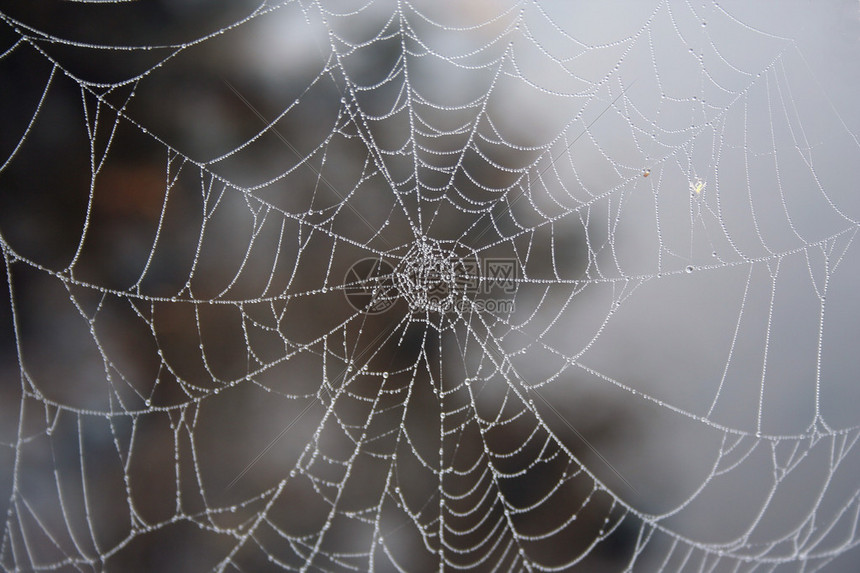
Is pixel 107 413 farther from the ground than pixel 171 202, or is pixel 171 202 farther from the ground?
pixel 171 202

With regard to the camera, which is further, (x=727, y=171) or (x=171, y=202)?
(x=727, y=171)

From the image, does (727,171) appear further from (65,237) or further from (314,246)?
(65,237)

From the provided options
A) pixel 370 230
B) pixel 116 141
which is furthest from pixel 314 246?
pixel 116 141

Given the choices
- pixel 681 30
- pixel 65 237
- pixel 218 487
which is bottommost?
pixel 218 487

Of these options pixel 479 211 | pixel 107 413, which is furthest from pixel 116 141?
pixel 479 211

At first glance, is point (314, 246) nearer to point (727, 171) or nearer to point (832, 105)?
point (727, 171)

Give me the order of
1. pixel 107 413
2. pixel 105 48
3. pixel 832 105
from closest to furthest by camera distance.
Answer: pixel 105 48 < pixel 107 413 < pixel 832 105

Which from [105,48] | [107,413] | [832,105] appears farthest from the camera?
[832,105]
